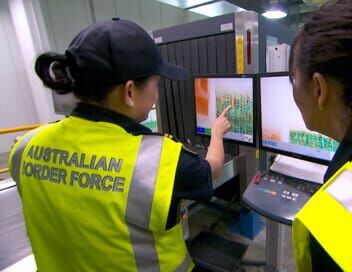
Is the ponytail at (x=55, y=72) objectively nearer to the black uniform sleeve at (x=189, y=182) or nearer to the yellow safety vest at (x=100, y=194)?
the yellow safety vest at (x=100, y=194)

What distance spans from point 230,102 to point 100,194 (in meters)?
0.95

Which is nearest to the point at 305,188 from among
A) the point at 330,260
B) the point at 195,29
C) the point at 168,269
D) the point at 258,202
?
the point at 258,202

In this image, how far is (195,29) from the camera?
173 centimetres

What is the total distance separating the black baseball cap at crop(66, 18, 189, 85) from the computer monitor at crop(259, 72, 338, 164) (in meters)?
0.67

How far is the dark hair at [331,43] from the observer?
427 mm

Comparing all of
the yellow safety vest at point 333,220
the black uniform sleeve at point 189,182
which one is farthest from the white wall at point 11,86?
the yellow safety vest at point 333,220

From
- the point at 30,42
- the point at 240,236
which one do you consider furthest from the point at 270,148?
the point at 30,42

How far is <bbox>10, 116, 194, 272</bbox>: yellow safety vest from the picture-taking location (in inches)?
24.6

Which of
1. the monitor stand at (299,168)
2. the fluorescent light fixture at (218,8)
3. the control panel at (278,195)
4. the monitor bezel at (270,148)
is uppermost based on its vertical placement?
the fluorescent light fixture at (218,8)

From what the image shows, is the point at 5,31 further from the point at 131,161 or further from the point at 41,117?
the point at 131,161

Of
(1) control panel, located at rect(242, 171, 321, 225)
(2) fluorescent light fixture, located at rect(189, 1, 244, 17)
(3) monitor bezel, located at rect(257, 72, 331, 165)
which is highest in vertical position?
(2) fluorescent light fixture, located at rect(189, 1, 244, 17)

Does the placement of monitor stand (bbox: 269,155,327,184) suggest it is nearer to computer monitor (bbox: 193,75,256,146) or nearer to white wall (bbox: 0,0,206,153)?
computer monitor (bbox: 193,75,256,146)

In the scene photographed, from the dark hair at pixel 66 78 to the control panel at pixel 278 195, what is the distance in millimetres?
683

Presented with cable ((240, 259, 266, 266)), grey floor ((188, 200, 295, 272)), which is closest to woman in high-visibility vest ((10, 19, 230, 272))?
grey floor ((188, 200, 295, 272))
